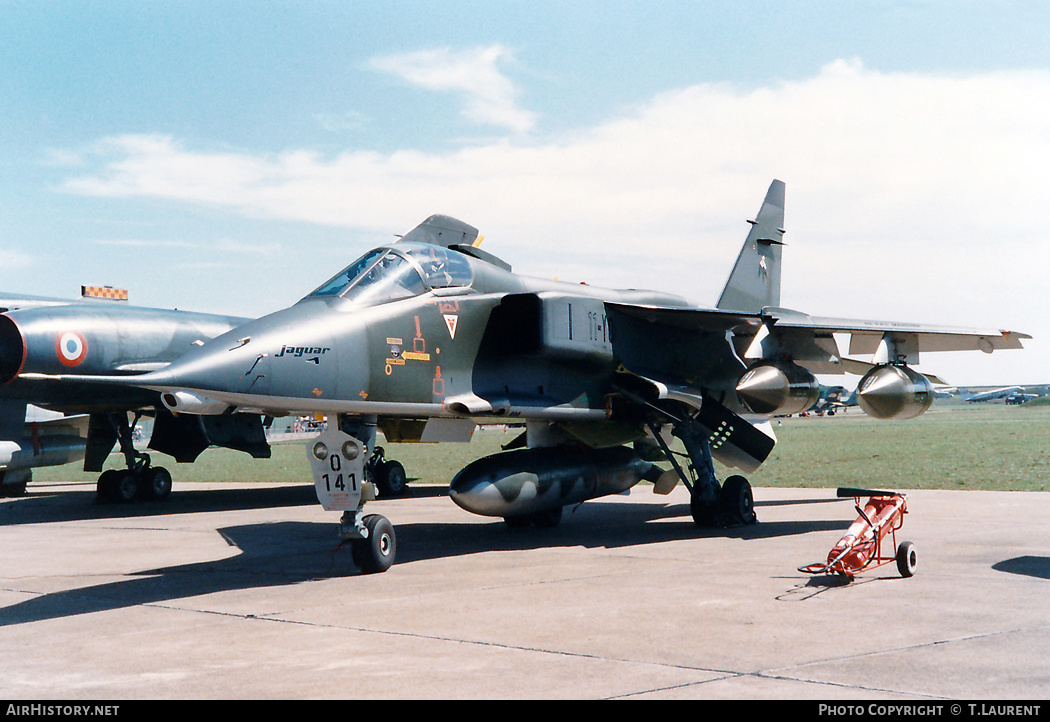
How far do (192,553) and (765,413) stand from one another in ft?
26.1

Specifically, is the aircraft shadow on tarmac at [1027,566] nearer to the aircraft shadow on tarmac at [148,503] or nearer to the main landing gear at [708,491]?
the main landing gear at [708,491]

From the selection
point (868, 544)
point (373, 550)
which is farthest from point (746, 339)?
point (373, 550)

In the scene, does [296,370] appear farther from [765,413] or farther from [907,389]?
[907,389]

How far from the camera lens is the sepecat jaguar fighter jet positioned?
881 centimetres

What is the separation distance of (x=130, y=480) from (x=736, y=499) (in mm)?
13166

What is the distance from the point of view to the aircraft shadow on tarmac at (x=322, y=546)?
27.8ft

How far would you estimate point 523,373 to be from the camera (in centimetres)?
1137

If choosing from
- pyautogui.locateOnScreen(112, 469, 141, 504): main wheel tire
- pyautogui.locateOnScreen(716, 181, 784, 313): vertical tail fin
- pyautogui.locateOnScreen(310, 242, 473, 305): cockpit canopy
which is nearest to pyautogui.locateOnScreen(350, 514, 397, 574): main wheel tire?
pyautogui.locateOnScreen(310, 242, 473, 305): cockpit canopy

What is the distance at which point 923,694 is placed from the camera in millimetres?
4727

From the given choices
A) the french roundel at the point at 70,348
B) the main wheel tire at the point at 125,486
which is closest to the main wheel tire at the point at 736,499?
the french roundel at the point at 70,348

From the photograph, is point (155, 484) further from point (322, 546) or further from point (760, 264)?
point (760, 264)

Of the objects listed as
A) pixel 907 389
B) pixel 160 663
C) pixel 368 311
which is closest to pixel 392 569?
pixel 368 311

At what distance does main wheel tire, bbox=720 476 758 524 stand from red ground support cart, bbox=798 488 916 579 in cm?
389

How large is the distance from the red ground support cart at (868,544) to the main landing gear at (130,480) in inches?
601
